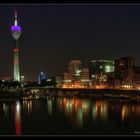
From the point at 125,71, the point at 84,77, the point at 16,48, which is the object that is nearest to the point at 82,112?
the point at 125,71

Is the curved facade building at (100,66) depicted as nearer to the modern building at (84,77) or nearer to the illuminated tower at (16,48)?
the modern building at (84,77)

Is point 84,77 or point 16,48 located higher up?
point 16,48

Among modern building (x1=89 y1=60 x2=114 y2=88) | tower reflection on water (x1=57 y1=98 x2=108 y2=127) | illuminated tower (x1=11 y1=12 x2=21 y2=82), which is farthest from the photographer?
modern building (x1=89 y1=60 x2=114 y2=88)

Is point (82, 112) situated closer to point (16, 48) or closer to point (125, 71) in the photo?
point (125, 71)

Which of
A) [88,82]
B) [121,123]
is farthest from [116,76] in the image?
[121,123]

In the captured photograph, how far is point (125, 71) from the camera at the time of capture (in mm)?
30141

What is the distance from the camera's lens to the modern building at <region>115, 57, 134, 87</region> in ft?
96.2

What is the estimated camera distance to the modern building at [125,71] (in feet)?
96.2

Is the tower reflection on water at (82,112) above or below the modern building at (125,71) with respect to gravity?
below

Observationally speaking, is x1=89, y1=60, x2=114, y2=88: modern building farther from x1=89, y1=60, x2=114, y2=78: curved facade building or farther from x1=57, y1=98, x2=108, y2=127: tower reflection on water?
x1=57, y1=98, x2=108, y2=127: tower reflection on water

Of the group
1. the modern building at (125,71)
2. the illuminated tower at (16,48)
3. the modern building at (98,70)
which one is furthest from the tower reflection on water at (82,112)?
the modern building at (98,70)

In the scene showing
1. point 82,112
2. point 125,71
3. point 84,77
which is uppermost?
point 125,71

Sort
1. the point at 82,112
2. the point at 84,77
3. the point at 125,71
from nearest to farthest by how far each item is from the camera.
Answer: the point at 82,112 → the point at 125,71 → the point at 84,77

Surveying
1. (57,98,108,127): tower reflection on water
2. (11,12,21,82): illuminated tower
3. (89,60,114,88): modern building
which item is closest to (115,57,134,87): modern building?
(89,60,114,88): modern building
